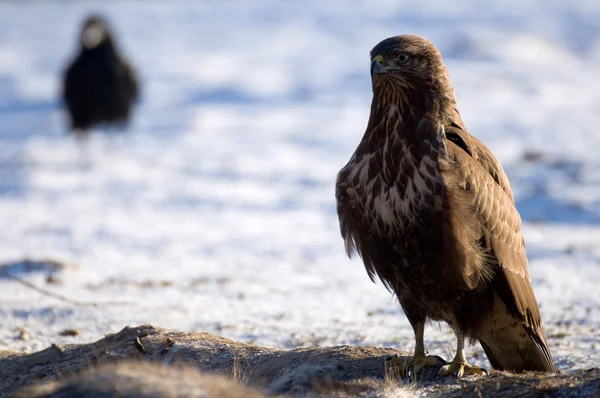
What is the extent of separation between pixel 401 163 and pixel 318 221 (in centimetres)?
614

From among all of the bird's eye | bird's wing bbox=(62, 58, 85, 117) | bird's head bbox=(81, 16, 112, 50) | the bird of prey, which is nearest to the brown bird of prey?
the bird's eye

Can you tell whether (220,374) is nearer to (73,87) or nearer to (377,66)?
(377,66)

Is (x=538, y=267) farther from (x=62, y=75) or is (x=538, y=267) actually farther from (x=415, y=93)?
(x=62, y=75)

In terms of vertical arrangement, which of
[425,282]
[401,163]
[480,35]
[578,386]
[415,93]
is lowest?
[578,386]

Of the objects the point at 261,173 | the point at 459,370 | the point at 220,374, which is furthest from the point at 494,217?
the point at 261,173

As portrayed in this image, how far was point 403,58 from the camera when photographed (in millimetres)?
3912

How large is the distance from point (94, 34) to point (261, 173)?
4.06 meters

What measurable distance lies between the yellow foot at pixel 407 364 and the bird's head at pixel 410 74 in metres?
1.13

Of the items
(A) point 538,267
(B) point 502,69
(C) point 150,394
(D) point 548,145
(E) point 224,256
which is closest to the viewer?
(C) point 150,394

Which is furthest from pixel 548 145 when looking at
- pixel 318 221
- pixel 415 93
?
pixel 415 93

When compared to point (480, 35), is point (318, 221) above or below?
below

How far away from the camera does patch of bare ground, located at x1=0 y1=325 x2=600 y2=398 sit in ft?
8.90

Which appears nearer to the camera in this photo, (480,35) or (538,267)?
(538,267)

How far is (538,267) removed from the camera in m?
7.36
